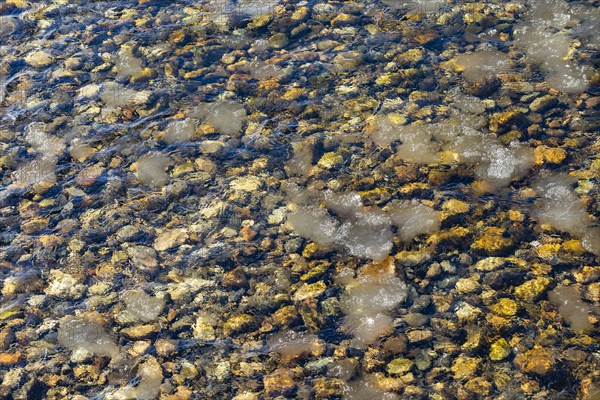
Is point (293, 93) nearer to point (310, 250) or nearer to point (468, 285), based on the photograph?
point (310, 250)

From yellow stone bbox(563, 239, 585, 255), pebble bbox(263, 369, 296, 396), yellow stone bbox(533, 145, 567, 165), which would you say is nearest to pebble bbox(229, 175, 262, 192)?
pebble bbox(263, 369, 296, 396)

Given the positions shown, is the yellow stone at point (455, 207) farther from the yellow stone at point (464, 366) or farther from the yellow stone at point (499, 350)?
the yellow stone at point (464, 366)

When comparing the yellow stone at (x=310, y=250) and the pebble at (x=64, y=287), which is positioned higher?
the pebble at (x=64, y=287)

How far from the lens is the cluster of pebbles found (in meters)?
5.71

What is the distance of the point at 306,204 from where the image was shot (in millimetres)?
7160

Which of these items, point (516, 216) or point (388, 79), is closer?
point (516, 216)

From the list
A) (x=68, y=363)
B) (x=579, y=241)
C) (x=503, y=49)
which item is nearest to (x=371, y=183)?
(x=579, y=241)

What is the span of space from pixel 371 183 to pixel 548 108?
8.30 ft

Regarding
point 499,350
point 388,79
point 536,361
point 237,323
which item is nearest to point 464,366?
point 499,350

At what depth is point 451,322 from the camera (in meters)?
5.80

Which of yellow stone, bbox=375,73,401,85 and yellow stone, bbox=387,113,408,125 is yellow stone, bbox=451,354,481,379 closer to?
yellow stone, bbox=387,113,408,125

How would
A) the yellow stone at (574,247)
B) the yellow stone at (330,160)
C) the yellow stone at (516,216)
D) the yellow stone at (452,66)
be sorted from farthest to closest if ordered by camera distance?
the yellow stone at (452,66), the yellow stone at (330,160), the yellow stone at (516,216), the yellow stone at (574,247)

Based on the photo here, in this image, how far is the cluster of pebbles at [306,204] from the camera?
5.71 m

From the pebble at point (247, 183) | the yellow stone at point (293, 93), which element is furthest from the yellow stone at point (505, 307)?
the yellow stone at point (293, 93)
